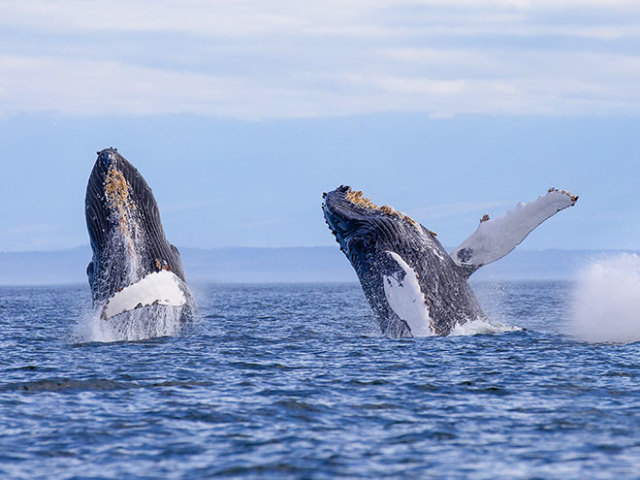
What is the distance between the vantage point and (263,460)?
11188 millimetres

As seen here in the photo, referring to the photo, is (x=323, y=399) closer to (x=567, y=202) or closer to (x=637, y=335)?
(x=567, y=202)

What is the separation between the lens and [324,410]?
13766 mm

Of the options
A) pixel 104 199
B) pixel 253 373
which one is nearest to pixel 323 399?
pixel 253 373

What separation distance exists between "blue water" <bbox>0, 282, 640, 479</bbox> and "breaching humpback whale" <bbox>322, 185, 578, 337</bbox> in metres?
0.50

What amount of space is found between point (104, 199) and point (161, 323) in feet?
9.62

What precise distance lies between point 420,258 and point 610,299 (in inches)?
284

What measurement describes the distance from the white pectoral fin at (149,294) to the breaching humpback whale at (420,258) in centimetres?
351

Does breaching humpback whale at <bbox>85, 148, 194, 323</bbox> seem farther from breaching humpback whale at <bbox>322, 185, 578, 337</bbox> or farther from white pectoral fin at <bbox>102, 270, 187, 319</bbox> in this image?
breaching humpback whale at <bbox>322, 185, 578, 337</bbox>

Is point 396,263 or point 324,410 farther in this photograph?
point 396,263

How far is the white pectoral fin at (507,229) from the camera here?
2006 centimetres

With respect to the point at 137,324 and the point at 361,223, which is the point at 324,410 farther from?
the point at 137,324

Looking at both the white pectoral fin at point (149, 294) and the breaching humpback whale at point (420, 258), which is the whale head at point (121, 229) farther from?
the breaching humpback whale at point (420, 258)

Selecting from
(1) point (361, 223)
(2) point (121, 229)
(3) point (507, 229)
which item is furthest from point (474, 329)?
(2) point (121, 229)

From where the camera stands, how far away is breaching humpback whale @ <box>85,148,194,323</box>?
62.7ft
